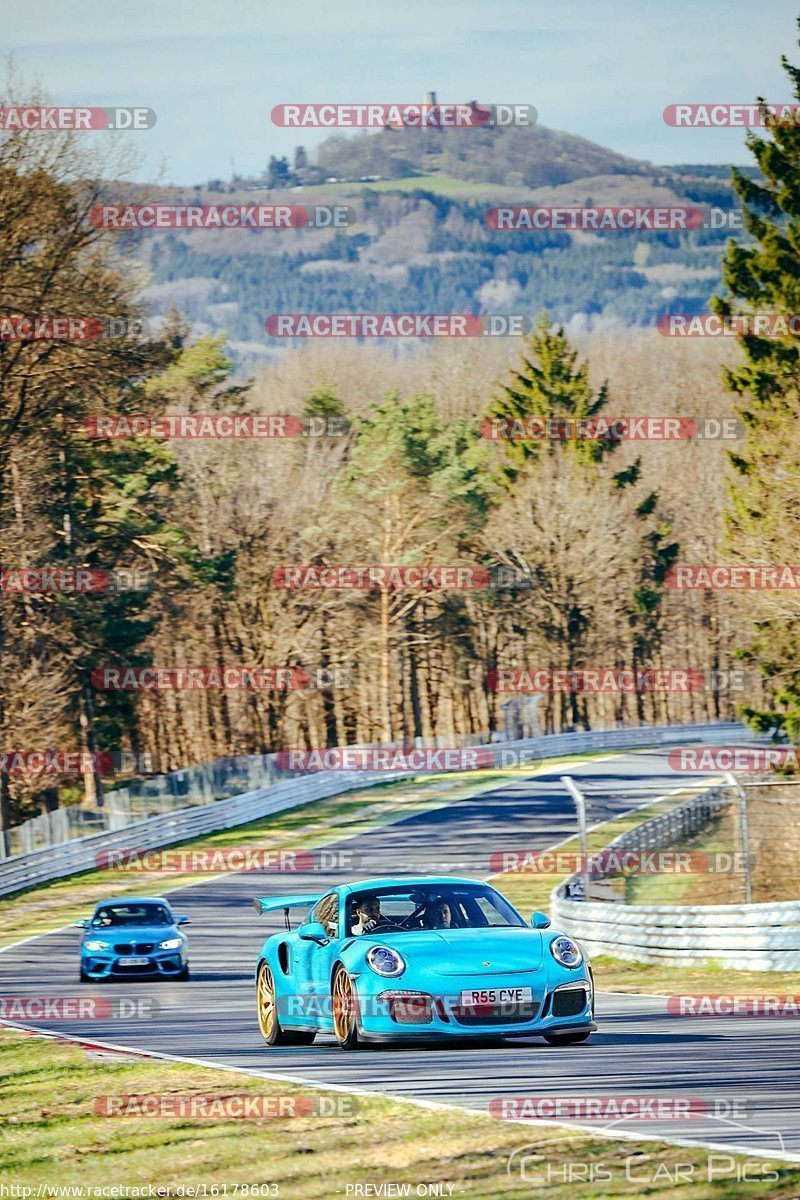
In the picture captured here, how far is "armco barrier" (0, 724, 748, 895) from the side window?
24.7 metres

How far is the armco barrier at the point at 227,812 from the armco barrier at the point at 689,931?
15448mm

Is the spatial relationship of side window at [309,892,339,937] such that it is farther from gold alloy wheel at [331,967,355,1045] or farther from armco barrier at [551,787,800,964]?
armco barrier at [551,787,800,964]

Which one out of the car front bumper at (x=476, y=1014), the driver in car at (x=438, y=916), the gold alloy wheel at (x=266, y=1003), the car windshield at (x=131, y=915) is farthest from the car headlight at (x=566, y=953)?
the car windshield at (x=131, y=915)

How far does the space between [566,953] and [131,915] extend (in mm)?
12720

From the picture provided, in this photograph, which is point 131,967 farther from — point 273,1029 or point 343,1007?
point 343,1007

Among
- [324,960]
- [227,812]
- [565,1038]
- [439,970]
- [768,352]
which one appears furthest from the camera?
[227,812]

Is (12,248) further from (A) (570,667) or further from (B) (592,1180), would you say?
(A) (570,667)

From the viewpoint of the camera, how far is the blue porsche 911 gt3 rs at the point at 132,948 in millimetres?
22109

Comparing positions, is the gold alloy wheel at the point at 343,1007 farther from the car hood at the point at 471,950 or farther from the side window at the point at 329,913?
the side window at the point at 329,913

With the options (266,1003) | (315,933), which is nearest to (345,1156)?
(315,933)

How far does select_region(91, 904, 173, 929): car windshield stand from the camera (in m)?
22.6

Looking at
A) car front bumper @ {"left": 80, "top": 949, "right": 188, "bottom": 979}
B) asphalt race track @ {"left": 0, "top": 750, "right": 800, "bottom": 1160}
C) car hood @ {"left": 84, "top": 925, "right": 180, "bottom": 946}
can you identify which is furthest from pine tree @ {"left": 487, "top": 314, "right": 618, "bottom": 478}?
car front bumper @ {"left": 80, "top": 949, "right": 188, "bottom": 979}

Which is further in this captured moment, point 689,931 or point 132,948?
point 132,948

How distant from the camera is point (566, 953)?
11.2m
